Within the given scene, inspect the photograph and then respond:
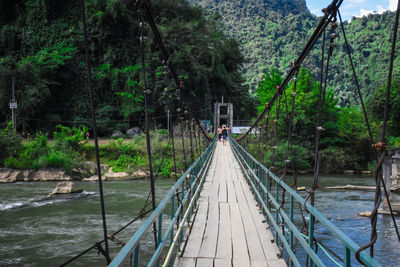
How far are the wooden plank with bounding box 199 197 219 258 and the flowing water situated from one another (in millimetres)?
4463

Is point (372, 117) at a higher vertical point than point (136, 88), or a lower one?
lower

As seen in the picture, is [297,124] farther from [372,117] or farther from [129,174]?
[129,174]

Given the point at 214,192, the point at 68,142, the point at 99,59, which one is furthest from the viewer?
the point at 99,59

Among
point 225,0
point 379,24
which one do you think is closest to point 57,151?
point 379,24

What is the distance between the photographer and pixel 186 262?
2.64m

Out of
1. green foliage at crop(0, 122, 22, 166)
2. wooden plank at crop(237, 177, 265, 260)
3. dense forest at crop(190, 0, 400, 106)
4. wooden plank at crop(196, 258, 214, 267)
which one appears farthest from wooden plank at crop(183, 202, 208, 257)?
dense forest at crop(190, 0, 400, 106)

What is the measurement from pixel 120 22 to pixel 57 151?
11120 mm

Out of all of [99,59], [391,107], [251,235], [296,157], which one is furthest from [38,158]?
[391,107]

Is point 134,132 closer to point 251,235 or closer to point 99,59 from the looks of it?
point 99,59

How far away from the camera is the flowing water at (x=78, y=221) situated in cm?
809

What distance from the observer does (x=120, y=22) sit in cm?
2594

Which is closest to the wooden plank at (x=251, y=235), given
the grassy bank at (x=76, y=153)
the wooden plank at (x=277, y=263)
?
the wooden plank at (x=277, y=263)

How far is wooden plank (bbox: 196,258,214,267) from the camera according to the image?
2586 mm

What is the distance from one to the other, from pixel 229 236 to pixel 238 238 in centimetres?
11
